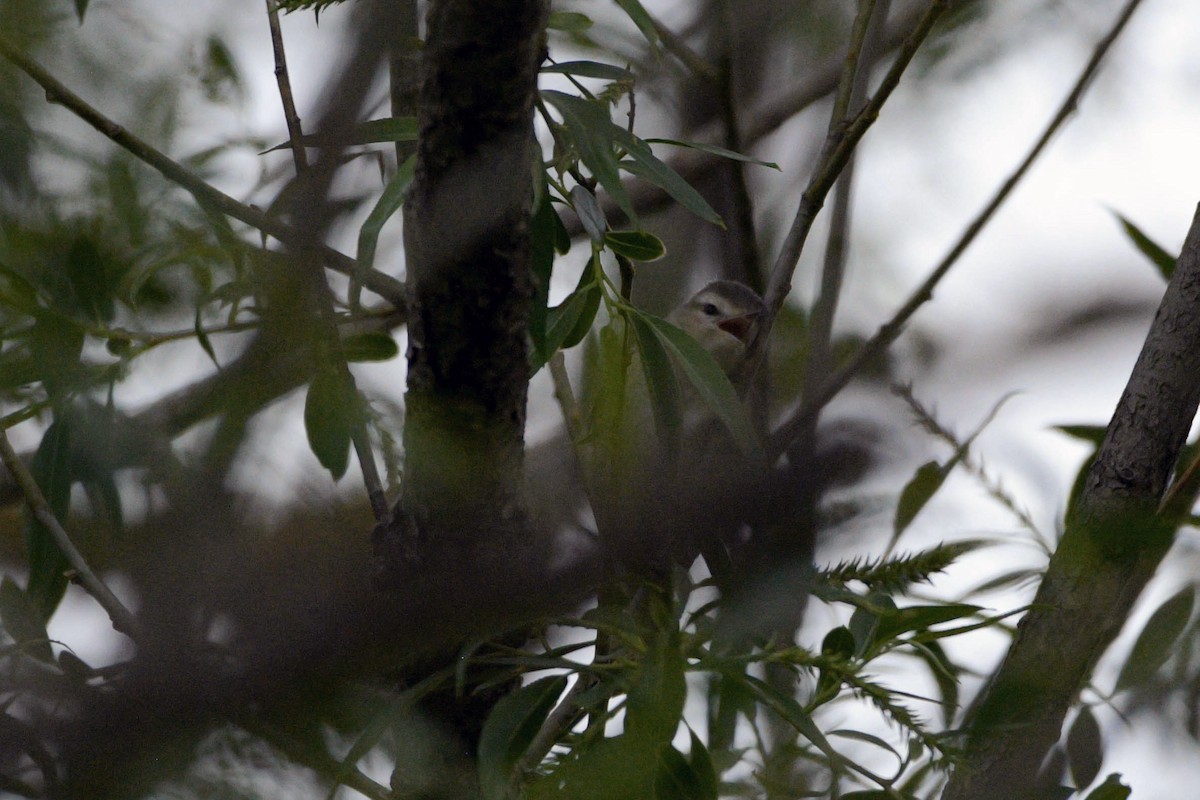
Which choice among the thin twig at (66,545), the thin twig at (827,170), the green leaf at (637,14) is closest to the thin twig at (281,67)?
the green leaf at (637,14)

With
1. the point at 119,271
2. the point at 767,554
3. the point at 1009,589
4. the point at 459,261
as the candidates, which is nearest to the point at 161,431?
the point at 119,271

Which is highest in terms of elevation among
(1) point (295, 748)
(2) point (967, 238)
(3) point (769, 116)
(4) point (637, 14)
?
(3) point (769, 116)

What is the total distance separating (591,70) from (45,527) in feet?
2.57

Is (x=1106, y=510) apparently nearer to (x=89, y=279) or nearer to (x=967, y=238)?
(x=967, y=238)

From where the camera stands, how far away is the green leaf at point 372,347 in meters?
1.50

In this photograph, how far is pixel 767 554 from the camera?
0.81 metres

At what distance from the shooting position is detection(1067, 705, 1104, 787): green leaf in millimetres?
1663

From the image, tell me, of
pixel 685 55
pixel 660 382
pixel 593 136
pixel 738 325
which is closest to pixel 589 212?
pixel 593 136

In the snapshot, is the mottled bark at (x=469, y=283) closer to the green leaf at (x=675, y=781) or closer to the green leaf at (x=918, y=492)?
the green leaf at (x=675, y=781)

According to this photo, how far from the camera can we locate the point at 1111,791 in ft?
4.09

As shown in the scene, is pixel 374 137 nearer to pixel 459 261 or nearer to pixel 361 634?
pixel 459 261

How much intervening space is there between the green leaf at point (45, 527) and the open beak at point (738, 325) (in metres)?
1.36

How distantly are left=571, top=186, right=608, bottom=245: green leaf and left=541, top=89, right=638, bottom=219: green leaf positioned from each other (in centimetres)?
4

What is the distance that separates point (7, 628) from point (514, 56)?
79 cm
